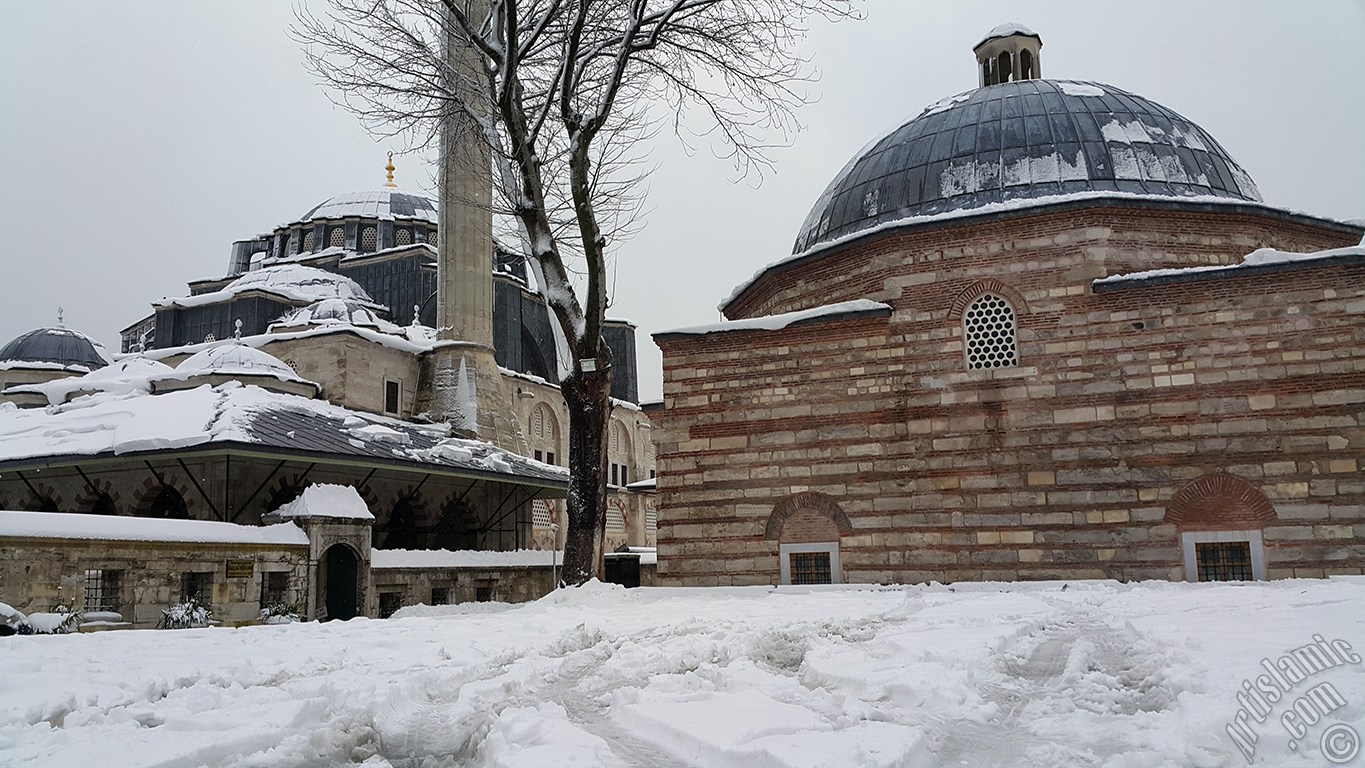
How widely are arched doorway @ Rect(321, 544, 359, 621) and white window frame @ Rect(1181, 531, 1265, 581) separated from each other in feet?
41.4

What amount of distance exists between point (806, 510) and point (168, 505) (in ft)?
43.1

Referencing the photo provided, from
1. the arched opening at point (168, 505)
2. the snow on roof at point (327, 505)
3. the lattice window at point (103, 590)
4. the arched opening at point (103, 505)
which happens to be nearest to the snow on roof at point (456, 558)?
the snow on roof at point (327, 505)

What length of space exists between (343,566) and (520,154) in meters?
9.55

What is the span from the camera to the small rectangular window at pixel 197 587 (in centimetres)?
1297

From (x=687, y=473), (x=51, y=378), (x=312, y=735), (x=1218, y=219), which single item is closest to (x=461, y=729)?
(x=312, y=735)

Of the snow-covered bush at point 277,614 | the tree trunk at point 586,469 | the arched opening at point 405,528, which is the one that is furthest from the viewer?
the arched opening at point 405,528

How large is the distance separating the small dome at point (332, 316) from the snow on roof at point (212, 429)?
701 centimetres

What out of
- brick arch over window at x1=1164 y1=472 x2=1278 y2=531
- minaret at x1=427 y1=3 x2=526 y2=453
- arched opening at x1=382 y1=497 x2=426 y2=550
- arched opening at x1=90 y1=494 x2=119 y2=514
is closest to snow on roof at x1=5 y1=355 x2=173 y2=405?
arched opening at x1=90 y1=494 x2=119 y2=514

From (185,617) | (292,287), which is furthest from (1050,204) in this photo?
(292,287)

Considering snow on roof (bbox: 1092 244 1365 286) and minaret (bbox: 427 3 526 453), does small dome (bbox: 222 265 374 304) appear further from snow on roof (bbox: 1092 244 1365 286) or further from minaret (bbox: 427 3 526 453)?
snow on roof (bbox: 1092 244 1365 286)

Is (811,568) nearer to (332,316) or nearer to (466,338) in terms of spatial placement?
(466,338)

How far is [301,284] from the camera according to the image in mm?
32188

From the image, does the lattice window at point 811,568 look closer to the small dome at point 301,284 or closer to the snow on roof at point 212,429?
the snow on roof at point 212,429

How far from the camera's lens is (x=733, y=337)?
11758 millimetres
